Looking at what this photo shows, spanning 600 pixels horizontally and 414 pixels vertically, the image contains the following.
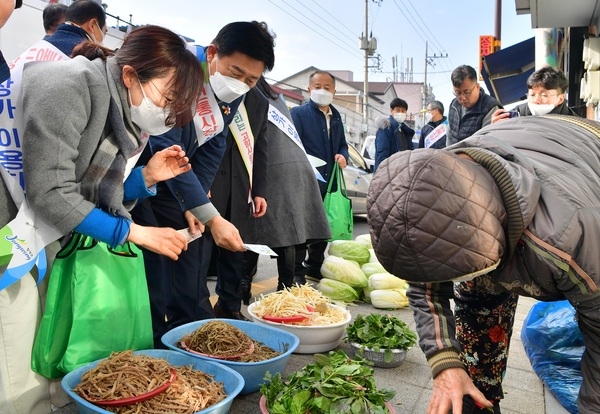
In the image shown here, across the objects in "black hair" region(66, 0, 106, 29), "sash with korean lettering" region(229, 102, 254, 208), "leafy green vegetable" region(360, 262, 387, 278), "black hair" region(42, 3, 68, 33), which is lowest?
"leafy green vegetable" region(360, 262, 387, 278)

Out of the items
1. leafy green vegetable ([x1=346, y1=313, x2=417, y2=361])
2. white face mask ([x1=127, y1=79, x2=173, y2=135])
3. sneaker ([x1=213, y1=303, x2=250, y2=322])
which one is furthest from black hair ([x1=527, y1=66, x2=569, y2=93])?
white face mask ([x1=127, y1=79, x2=173, y2=135])

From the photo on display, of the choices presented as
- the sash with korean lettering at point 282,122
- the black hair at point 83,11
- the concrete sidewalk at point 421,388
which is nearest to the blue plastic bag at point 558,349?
the concrete sidewalk at point 421,388

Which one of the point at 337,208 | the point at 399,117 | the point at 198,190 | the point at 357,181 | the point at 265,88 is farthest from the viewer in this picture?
the point at 357,181

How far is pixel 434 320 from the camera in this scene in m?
1.98

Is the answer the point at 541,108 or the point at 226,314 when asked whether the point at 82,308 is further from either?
the point at 541,108

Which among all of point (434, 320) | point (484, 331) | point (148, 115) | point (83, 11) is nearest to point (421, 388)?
point (484, 331)

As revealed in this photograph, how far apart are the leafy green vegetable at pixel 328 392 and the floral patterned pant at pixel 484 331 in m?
0.49

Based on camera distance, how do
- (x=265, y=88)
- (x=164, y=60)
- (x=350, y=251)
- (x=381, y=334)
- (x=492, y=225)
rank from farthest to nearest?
(x=350, y=251), (x=265, y=88), (x=381, y=334), (x=164, y=60), (x=492, y=225)

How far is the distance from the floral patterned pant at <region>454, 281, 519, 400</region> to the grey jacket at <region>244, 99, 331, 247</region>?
2051 mm

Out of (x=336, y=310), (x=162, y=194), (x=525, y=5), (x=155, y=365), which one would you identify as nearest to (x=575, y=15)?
(x=525, y=5)

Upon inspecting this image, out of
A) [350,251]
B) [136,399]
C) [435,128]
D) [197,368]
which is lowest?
[350,251]

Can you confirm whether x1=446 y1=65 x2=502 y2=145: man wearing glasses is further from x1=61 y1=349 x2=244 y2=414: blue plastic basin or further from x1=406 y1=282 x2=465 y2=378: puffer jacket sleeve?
x1=61 y1=349 x2=244 y2=414: blue plastic basin

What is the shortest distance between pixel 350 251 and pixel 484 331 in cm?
292

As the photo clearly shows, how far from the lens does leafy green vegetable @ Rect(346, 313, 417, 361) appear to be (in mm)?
3373
